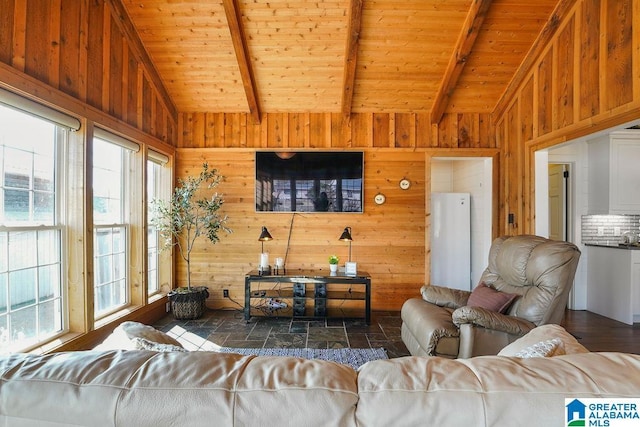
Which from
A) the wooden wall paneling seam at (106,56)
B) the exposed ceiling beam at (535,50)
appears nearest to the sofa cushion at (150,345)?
the wooden wall paneling seam at (106,56)

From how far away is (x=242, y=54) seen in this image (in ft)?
11.1

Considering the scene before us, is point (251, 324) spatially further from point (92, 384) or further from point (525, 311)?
point (92, 384)

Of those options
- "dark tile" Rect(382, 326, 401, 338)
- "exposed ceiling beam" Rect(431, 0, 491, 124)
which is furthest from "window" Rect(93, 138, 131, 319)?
"exposed ceiling beam" Rect(431, 0, 491, 124)

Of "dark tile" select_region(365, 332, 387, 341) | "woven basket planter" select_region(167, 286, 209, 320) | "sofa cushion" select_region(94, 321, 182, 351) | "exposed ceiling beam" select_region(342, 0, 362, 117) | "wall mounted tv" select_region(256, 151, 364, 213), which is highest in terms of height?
"exposed ceiling beam" select_region(342, 0, 362, 117)

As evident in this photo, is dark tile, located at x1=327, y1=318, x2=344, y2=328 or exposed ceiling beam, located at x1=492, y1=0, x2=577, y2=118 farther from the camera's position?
dark tile, located at x1=327, y1=318, x2=344, y2=328

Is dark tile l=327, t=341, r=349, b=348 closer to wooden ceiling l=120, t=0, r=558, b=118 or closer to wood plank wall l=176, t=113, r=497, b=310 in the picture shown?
wood plank wall l=176, t=113, r=497, b=310

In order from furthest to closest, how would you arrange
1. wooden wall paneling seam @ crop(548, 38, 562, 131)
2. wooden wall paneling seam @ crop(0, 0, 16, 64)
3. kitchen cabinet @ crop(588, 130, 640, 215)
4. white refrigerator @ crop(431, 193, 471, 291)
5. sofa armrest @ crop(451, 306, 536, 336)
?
white refrigerator @ crop(431, 193, 471, 291) → kitchen cabinet @ crop(588, 130, 640, 215) → wooden wall paneling seam @ crop(548, 38, 562, 131) → sofa armrest @ crop(451, 306, 536, 336) → wooden wall paneling seam @ crop(0, 0, 16, 64)

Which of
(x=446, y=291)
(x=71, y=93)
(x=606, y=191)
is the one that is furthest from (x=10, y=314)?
(x=606, y=191)

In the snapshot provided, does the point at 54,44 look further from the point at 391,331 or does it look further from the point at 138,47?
the point at 391,331

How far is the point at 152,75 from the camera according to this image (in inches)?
144

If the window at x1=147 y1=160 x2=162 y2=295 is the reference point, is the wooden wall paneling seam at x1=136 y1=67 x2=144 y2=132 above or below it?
above

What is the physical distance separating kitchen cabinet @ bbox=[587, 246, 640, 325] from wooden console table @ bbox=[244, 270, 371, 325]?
3043 millimetres

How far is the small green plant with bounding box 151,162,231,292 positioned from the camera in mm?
3729

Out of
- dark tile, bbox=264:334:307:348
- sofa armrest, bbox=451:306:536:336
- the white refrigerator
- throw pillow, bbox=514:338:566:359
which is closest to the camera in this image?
throw pillow, bbox=514:338:566:359
